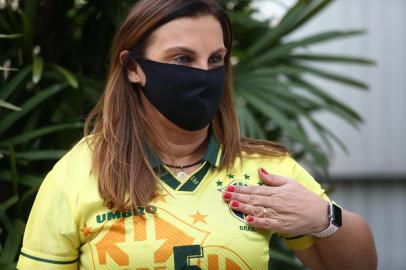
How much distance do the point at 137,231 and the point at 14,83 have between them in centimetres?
108

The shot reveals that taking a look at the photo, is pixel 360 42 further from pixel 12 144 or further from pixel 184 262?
pixel 184 262

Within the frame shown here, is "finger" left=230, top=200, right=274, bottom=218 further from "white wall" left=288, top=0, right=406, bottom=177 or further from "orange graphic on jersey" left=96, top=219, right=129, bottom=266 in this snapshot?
"white wall" left=288, top=0, right=406, bottom=177

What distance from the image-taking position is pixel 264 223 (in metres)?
1.90

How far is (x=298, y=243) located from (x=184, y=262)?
38cm

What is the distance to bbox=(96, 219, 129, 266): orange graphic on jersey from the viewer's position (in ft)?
5.98

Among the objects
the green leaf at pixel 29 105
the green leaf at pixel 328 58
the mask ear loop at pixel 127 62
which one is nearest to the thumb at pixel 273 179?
the mask ear loop at pixel 127 62

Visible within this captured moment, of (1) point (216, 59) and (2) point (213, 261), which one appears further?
(1) point (216, 59)

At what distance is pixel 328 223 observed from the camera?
1.95 metres

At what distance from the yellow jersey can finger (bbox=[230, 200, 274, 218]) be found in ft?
0.07

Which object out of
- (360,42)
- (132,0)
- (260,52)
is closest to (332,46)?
(360,42)

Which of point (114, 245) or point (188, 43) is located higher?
point (188, 43)

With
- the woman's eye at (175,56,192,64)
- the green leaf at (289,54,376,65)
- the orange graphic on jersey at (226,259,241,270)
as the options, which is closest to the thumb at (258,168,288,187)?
the orange graphic on jersey at (226,259,241,270)

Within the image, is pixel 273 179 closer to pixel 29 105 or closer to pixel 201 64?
pixel 201 64

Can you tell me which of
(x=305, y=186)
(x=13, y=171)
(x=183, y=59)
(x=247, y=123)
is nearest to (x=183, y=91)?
(x=183, y=59)
